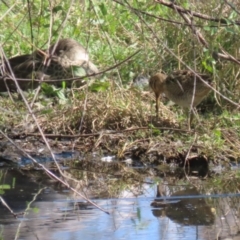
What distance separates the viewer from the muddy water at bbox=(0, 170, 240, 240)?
5.99m

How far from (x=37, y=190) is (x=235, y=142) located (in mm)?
2252

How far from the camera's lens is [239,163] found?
834cm

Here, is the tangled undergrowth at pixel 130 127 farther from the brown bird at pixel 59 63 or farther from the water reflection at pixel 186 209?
the water reflection at pixel 186 209

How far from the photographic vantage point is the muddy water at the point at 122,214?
5992 mm

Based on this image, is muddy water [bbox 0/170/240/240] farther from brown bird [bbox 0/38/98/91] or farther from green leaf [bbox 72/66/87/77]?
brown bird [bbox 0/38/98/91]

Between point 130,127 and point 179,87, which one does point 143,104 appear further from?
point 130,127

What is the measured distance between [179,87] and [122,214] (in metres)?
2.94

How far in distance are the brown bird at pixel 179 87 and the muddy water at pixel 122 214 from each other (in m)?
1.77

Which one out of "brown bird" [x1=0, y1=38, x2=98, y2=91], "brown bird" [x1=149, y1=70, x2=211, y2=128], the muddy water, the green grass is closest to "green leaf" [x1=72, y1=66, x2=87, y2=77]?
the green grass

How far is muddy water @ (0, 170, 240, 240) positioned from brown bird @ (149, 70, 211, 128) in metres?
1.77

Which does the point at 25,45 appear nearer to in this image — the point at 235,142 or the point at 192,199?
the point at 235,142

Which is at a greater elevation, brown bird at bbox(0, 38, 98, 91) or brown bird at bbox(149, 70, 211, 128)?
brown bird at bbox(0, 38, 98, 91)

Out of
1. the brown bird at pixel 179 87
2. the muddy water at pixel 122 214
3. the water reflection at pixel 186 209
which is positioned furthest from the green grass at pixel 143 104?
the water reflection at pixel 186 209

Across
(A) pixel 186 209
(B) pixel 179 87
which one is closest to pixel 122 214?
(A) pixel 186 209
